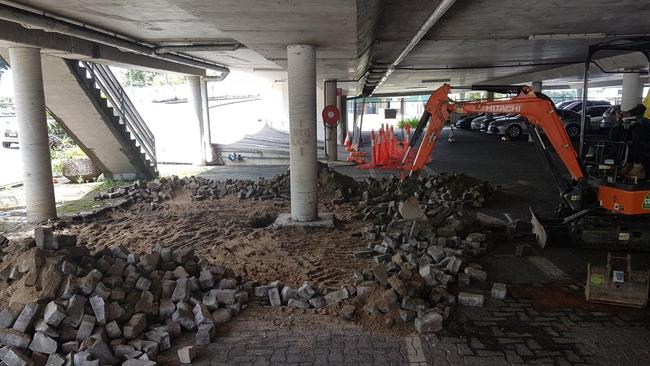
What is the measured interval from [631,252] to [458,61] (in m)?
12.7

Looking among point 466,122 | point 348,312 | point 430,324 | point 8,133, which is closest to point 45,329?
point 348,312

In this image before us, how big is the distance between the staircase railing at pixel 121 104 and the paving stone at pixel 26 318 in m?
12.7

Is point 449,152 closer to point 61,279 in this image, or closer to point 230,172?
point 230,172

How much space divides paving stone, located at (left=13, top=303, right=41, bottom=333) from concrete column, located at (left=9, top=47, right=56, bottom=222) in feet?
25.6

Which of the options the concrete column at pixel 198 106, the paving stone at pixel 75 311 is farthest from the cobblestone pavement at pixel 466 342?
the concrete column at pixel 198 106

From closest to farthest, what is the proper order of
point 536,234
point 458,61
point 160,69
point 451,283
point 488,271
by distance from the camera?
point 451,283
point 488,271
point 536,234
point 160,69
point 458,61

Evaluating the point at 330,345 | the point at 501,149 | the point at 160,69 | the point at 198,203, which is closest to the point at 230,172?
the point at 160,69

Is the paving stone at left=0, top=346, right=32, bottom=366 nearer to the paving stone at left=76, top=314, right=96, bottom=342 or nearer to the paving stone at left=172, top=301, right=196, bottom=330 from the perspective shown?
the paving stone at left=76, top=314, right=96, bottom=342

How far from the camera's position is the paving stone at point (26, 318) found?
17.0ft

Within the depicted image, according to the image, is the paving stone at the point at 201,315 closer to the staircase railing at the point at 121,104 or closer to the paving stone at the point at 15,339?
the paving stone at the point at 15,339

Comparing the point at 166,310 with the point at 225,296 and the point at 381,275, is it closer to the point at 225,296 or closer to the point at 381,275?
the point at 225,296

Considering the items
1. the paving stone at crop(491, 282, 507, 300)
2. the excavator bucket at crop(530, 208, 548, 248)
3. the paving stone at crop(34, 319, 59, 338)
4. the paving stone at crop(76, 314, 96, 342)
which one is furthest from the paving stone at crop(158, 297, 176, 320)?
the excavator bucket at crop(530, 208, 548, 248)

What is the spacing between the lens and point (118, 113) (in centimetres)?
1800

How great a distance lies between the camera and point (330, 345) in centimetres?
543
